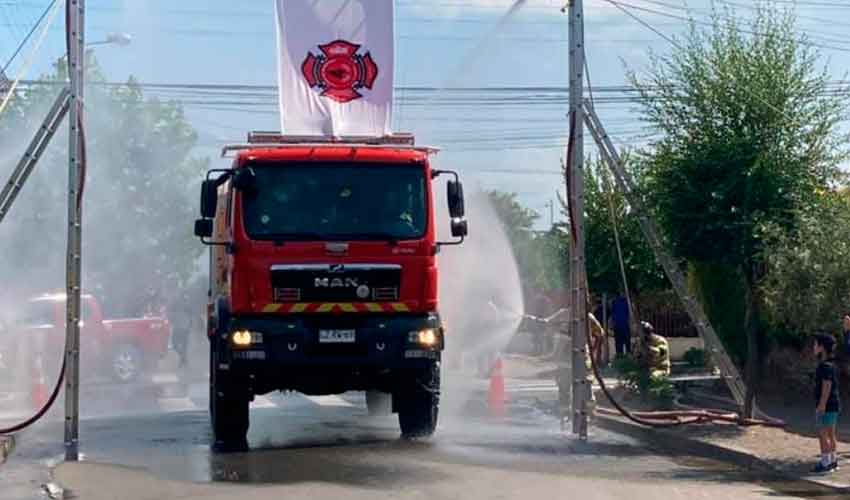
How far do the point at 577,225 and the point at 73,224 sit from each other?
20.0ft

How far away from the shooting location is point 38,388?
21766mm

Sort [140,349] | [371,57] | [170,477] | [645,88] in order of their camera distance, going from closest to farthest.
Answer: [170,477] < [371,57] < [645,88] < [140,349]

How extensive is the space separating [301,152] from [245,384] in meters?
2.67

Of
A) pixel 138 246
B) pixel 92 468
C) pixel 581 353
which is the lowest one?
pixel 92 468

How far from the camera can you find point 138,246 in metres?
32.7

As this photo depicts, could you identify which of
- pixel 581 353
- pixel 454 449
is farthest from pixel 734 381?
pixel 454 449

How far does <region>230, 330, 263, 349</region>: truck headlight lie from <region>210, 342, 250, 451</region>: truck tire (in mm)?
847

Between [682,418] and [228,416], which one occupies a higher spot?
[228,416]

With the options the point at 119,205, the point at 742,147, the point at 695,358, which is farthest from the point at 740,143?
the point at 119,205

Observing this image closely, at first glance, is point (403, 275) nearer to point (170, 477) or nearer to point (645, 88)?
point (170, 477)

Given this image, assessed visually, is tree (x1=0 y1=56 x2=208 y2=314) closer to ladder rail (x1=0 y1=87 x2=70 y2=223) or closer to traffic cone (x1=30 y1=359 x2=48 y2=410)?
traffic cone (x1=30 y1=359 x2=48 y2=410)

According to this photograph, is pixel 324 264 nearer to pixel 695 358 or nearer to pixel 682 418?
pixel 682 418

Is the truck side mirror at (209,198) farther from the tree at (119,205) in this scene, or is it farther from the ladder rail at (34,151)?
the tree at (119,205)

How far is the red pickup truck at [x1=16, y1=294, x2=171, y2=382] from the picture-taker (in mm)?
25188
